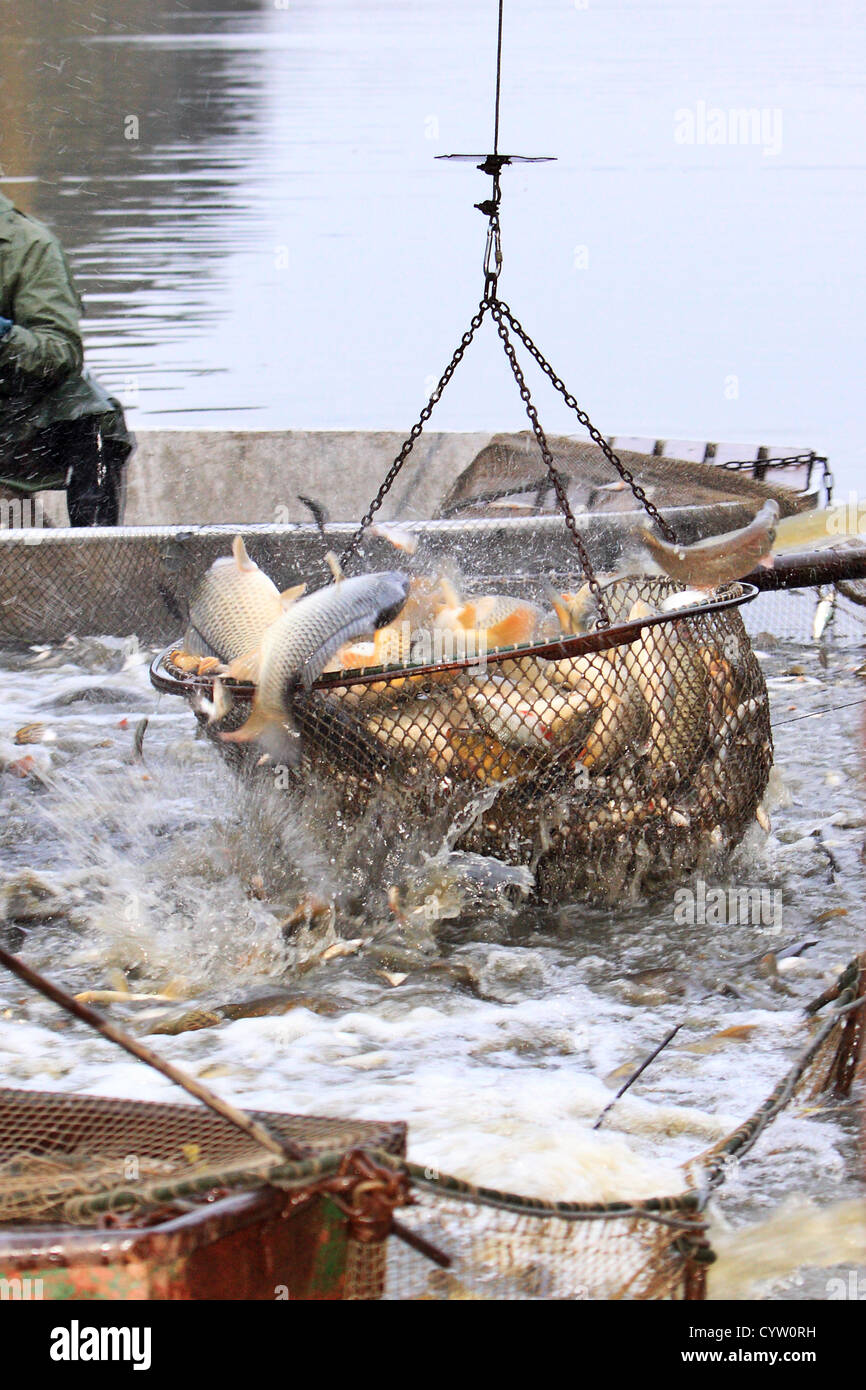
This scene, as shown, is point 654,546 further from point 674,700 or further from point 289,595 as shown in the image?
point 289,595

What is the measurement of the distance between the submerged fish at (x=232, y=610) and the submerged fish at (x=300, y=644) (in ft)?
0.72

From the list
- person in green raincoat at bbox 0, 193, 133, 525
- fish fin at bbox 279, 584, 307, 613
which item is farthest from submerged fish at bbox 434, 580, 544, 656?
person in green raincoat at bbox 0, 193, 133, 525

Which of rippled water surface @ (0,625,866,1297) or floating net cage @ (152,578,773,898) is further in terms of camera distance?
floating net cage @ (152,578,773,898)

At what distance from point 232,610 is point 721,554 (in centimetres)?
140

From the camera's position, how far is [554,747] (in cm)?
359

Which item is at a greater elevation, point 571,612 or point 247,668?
point 571,612

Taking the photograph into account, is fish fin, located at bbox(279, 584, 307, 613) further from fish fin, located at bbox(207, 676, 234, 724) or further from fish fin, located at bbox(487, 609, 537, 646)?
fish fin, located at bbox(487, 609, 537, 646)

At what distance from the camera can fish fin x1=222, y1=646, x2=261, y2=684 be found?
3.58m

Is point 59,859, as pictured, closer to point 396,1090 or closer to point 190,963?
point 190,963

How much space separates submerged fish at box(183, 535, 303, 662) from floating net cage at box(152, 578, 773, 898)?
0.60 ft

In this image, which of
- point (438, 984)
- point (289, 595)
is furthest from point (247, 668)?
point (438, 984)

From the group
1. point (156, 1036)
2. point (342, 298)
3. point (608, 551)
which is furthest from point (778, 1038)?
point (342, 298)

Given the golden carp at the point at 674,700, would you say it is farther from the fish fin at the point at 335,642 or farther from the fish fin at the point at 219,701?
the fish fin at the point at 219,701

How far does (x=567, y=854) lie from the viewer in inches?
145
